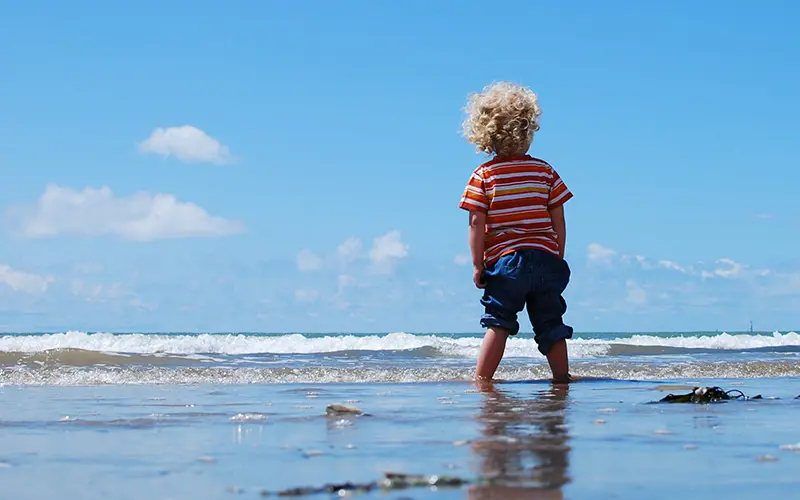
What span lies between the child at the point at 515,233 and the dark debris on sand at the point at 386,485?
10.8 feet

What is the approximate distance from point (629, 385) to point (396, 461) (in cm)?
335

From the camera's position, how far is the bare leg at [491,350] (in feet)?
17.3

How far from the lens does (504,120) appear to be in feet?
17.6

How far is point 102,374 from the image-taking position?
713cm

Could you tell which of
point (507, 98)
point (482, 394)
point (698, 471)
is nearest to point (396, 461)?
point (698, 471)

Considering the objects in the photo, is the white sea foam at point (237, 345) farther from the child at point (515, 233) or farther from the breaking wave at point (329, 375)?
the child at point (515, 233)

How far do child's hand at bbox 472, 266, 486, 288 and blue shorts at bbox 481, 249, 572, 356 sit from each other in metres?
0.03

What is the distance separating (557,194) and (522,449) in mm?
3142

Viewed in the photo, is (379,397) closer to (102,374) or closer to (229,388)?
(229,388)

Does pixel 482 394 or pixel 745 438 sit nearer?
pixel 745 438

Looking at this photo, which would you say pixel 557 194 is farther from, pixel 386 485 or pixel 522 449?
pixel 386 485

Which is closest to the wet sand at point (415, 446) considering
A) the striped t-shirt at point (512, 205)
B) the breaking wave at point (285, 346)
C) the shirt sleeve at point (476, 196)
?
the striped t-shirt at point (512, 205)

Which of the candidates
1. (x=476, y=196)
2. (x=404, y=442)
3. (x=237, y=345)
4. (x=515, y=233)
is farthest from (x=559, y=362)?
(x=237, y=345)

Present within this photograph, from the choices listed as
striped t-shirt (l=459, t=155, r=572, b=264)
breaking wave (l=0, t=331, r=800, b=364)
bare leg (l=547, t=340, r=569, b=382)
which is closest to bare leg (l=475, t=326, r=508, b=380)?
A: bare leg (l=547, t=340, r=569, b=382)
